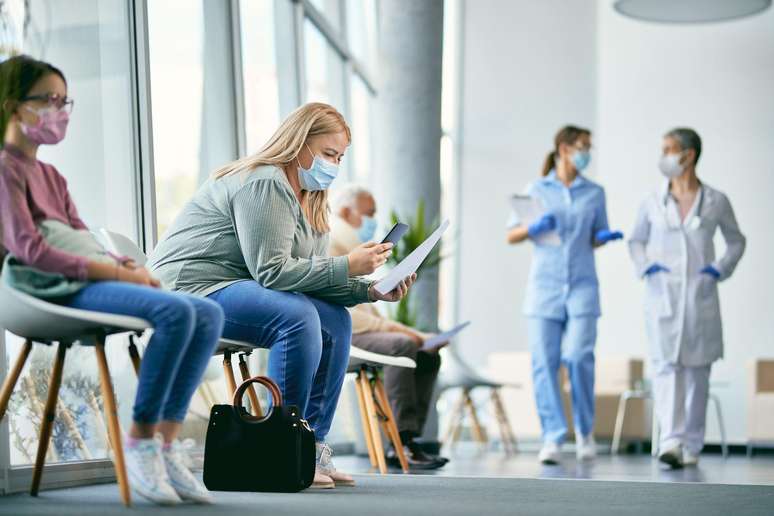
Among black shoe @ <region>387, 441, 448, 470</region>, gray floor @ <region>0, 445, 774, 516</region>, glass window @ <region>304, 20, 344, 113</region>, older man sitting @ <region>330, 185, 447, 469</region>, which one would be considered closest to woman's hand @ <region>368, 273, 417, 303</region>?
gray floor @ <region>0, 445, 774, 516</region>

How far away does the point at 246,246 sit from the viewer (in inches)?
115

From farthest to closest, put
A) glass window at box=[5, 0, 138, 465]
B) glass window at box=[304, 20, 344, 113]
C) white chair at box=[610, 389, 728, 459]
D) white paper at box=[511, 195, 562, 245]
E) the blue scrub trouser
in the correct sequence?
white chair at box=[610, 389, 728, 459] < glass window at box=[304, 20, 344, 113] < white paper at box=[511, 195, 562, 245] < the blue scrub trouser < glass window at box=[5, 0, 138, 465]

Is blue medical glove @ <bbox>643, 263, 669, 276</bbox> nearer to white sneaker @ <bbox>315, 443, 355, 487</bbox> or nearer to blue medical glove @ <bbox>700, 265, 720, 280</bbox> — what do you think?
blue medical glove @ <bbox>700, 265, 720, 280</bbox>

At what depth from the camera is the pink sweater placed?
2.40m

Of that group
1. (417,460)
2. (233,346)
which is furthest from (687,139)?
(233,346)

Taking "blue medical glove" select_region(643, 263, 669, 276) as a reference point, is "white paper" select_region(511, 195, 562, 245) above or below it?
above

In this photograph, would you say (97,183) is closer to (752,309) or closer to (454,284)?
(752,309)

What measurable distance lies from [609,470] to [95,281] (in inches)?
114

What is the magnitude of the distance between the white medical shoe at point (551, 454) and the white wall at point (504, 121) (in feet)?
17.4

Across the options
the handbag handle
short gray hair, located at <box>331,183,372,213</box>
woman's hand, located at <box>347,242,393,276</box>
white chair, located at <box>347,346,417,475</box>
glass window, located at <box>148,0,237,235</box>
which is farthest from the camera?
short gray hair, located at <box>331,183,372,213</box>

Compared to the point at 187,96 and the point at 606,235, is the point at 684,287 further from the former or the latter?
the point at 187,96

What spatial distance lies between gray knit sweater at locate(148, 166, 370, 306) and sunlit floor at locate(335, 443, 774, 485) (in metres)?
1.37

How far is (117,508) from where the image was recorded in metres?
2.38

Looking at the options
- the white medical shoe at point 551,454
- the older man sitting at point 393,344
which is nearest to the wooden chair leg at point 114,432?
the older man sitting at point 393,344
